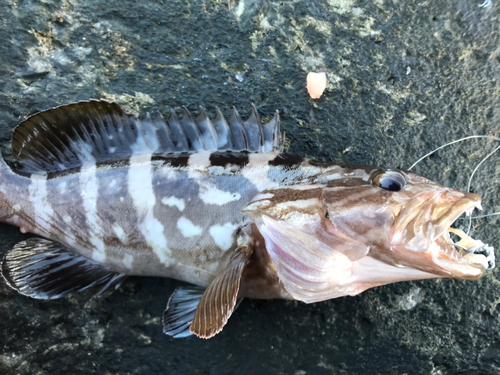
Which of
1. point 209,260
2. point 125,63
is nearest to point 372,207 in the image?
point 209,260

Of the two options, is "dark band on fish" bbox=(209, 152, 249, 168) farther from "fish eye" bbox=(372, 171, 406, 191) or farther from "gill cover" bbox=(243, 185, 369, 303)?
"fish eye" bbox=(372, 171, 406, 191)

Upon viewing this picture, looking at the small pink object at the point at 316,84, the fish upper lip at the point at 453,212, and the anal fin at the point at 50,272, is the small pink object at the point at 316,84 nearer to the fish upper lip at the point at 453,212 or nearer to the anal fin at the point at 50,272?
the fish upper lip at the point at 453,212

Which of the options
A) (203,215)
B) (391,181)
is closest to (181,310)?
(203,215)

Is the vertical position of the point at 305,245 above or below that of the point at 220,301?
above

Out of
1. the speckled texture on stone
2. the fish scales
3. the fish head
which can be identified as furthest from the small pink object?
the fish head

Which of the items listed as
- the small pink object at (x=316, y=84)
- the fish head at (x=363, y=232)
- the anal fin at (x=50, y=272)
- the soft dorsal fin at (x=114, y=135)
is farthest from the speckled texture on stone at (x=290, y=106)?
the fish head at (x=363, y=232)

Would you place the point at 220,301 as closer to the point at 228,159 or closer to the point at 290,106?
the point at 228,159

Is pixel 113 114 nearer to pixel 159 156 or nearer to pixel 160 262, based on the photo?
pixel 159 156
